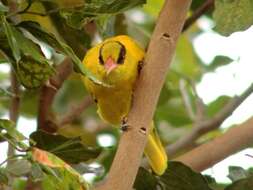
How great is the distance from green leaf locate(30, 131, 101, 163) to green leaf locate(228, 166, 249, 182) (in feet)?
0.77

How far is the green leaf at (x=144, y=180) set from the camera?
110 centimetres

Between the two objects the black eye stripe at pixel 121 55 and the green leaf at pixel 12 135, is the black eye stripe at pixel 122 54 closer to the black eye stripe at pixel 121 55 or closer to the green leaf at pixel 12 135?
the black eye stripe at pixel 121 55

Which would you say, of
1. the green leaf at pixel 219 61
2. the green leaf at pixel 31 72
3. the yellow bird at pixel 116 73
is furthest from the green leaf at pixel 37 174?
the green leaf at pixel 219 61

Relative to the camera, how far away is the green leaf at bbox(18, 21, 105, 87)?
79cm

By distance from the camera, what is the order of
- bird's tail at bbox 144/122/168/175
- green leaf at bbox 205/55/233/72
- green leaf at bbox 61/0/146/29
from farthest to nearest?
green leaf at bbox 205/55/233/72, bird's tail at bbox 144/122/168/175, green leaf at bbox 61/0/146/29

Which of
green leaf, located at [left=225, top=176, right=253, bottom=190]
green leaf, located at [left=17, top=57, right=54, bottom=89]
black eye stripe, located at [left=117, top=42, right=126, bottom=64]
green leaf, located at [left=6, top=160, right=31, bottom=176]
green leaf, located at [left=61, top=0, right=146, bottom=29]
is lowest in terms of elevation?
green leaf, located at [left=225, top=176, right=253, bottom=190]

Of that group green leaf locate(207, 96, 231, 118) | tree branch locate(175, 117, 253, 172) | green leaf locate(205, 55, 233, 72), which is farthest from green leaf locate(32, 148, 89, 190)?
green leaf locate(207, 96, 231, 118)

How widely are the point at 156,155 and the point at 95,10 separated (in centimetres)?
37

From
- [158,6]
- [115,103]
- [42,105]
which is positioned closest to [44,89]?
[42,105]

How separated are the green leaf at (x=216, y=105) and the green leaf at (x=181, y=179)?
24.5 inches

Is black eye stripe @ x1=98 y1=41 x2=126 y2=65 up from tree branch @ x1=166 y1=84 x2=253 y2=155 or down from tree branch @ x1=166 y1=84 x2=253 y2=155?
down

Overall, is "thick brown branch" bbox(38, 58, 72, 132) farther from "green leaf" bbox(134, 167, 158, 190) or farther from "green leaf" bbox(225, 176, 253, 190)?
"green leaf" bbox(225, 176, 253, 190)

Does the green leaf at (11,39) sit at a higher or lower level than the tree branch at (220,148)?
lower

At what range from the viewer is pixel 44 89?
132 centimetres
